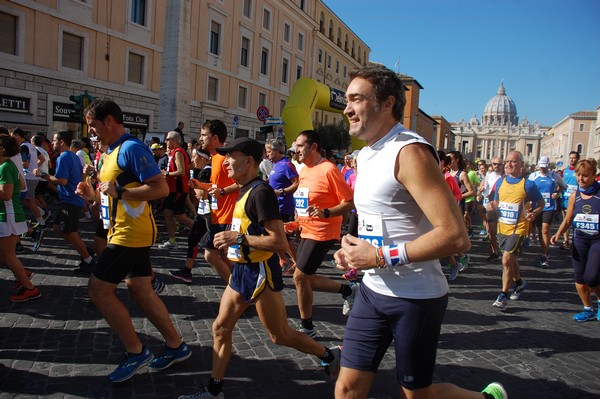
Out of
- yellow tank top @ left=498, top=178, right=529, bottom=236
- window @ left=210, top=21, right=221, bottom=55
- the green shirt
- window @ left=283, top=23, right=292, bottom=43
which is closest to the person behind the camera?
the green shirt

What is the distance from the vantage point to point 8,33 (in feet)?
57.5

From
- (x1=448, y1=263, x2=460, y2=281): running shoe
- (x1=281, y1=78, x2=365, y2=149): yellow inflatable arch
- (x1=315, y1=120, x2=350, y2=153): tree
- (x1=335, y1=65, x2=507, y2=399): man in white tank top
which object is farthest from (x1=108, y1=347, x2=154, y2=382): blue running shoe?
(x1=315, y1=120, x2=350, y2=153): tree

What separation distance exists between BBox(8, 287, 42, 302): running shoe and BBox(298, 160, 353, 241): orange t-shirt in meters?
3.16

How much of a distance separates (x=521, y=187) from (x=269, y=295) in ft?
15.5

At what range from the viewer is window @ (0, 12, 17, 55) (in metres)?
17.3

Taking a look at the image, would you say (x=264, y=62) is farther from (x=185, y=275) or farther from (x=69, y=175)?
(x=185, y=275)

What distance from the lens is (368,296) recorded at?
224 cm

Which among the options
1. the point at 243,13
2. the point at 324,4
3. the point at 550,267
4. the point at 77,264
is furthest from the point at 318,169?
the point at 324,4

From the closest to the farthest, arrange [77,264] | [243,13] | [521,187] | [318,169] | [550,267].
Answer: [318,169] < [521,187] < [77,264] < [550,267] < [243,13]

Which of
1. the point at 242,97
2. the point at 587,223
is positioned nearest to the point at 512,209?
the point at 587,223

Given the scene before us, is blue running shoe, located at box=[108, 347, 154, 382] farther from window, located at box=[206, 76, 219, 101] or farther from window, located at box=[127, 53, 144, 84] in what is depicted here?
window, located at box=[206, 76, 219, 101]

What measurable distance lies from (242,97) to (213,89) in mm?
3729

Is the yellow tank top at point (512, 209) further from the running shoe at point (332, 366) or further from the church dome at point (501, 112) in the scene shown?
the church dome at point (501, 112)

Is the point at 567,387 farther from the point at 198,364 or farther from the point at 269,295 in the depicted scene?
the point at 198,364
